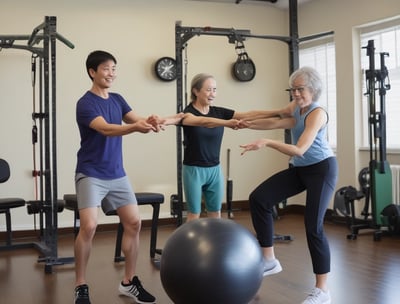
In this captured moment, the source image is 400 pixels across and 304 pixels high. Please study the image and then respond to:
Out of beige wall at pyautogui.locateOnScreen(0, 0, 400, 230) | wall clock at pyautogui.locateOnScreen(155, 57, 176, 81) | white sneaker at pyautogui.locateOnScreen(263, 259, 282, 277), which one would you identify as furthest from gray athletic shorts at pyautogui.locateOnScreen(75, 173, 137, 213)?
wall clock at pyautogui.locateOnScreen(155, 57, 176, 81)

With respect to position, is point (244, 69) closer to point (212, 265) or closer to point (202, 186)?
point (202, 186)

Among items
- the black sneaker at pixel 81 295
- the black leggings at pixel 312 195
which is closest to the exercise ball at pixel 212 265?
the black leggings at pixel 312 195

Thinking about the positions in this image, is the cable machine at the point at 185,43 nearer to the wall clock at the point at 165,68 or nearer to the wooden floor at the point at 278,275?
the wooden floor at the point at 278,275

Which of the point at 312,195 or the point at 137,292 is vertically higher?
the point at 312,195

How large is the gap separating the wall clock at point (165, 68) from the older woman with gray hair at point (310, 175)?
3.22 metres

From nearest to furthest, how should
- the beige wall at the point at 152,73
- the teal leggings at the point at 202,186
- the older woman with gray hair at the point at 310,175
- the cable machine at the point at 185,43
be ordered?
the older woman with gray hair at the point at 310,175 < the teal leggings at the point at 202,186 < the cable machine at the point at 185,43 < the beige wall at the point at 152,73

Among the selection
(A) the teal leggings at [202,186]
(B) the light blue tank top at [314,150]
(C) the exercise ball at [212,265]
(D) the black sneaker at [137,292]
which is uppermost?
(B) the light blue tank top at [314,150]

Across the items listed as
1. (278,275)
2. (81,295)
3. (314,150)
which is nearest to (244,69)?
(278,275)

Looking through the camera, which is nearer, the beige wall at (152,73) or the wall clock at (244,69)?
the beige wall at (152,73)

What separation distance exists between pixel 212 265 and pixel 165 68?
4.10 m

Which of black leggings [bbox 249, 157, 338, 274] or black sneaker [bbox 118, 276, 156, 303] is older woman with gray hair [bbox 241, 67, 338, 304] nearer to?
black leggings [bbox 249, 157, 338, 274]

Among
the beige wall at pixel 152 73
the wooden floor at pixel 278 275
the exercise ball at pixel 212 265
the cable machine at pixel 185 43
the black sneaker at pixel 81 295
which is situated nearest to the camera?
the exercise ball at pixel 212 265

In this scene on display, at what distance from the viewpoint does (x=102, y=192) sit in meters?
3.00

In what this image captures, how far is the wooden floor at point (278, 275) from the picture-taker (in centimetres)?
326
